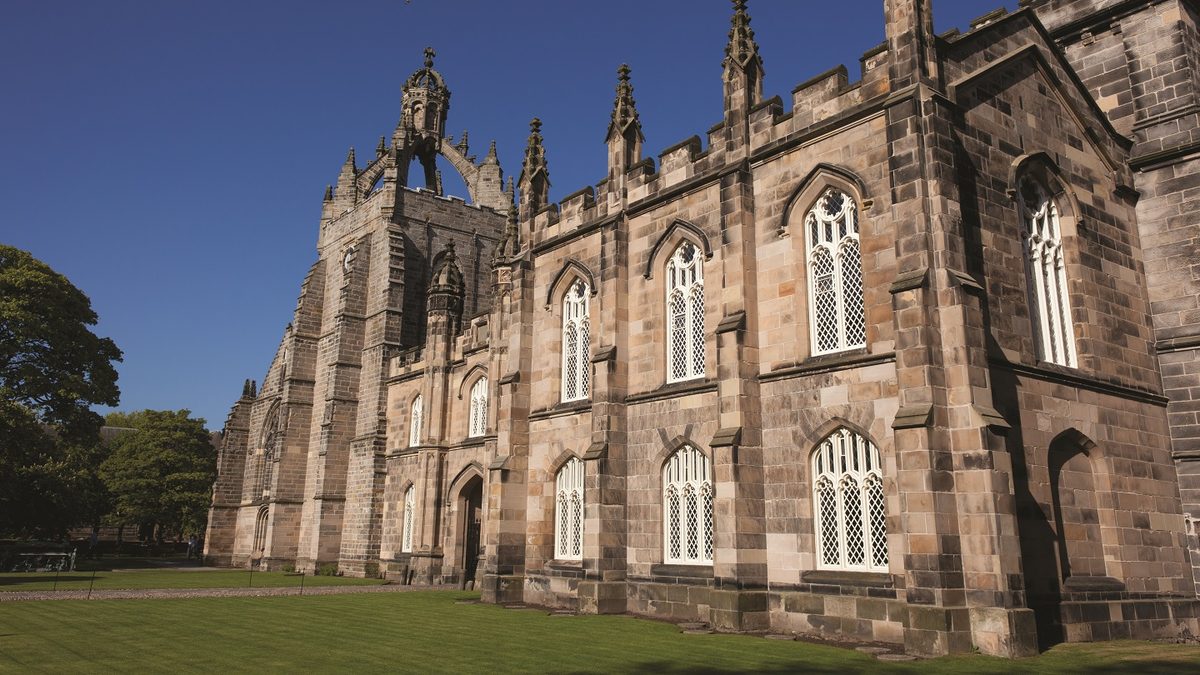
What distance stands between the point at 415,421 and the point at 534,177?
47.7 ft

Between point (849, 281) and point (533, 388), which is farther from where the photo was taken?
point (533, 388)

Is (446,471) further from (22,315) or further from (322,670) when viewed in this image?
(322,670)

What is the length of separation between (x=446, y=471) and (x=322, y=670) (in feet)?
72.3

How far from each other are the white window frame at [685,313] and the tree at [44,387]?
25.3m

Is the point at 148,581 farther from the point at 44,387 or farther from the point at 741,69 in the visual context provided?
the point at 741,69

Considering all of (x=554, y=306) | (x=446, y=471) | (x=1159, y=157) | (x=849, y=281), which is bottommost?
(x=446, y=471)

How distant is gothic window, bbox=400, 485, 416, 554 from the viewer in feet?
114

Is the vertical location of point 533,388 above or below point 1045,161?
below

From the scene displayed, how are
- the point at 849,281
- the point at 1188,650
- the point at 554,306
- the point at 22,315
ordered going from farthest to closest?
the point at 22,315 → the point at 554,306 → the point at 849,281 → the point at 1188,650

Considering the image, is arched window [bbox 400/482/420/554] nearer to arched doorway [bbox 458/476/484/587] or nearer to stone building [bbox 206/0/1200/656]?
arched doorway [bbox 458/476/484/587]

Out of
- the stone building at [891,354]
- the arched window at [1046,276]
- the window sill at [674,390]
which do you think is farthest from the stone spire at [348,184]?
the arched window at [1046,276]

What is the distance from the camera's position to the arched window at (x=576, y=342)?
2286 centimetres

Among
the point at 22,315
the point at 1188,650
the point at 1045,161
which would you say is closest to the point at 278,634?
the point at 1188,650

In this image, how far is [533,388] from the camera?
24.3 meters
